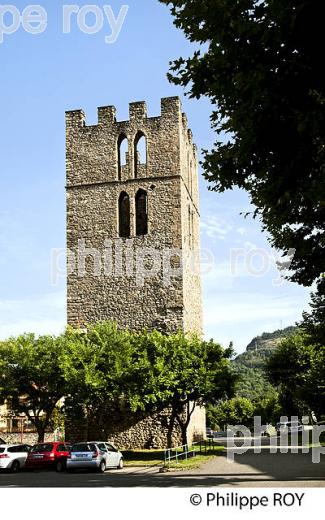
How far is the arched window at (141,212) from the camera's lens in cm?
3959

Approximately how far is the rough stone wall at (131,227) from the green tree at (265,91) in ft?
81.7

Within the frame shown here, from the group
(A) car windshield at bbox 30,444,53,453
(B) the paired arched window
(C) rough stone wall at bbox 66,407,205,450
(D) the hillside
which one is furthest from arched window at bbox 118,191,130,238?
(D) the hillside

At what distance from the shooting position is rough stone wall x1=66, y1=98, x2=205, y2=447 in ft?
125

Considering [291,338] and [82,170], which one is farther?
[291,338]

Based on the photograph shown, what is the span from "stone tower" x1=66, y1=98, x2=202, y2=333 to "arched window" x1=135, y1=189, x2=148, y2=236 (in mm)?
59

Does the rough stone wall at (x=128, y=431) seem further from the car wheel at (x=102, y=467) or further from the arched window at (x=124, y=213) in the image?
the arched window at (x=124, y=213)

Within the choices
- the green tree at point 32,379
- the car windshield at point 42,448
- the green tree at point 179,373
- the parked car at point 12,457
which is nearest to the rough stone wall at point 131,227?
the green tree at point 179,373

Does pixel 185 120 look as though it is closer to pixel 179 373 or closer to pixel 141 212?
pixel 141 212

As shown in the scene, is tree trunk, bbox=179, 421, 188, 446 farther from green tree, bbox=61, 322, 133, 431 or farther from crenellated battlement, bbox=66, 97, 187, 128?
crenellated battlement, bbox=66, 97, 187, 128

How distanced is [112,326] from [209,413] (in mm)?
33340

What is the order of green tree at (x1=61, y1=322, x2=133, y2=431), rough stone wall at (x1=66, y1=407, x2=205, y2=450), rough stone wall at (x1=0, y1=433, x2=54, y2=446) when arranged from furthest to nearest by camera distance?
rough stone wall at (x1=0, y1=433, x2=54, y2=446), rough stone wall at (x1=66, y1=407, x2=205, y2=450), green tree at (x1=61, y1=322, x2=133, y2=431)

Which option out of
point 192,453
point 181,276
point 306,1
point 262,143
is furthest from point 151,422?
point 306,1
